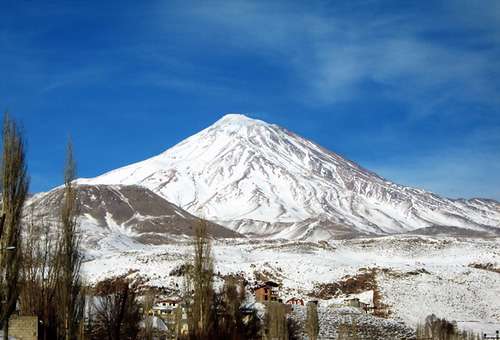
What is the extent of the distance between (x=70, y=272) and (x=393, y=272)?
2848 inches

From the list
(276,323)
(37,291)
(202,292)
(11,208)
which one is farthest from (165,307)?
(11,208)

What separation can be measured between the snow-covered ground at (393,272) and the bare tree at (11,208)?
51.2 meters

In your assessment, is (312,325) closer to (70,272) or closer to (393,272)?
(70,272)

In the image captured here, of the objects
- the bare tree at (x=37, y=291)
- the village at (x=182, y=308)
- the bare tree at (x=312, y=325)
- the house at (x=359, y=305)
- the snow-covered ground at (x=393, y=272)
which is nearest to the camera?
the bare tree at (x=37, y=291)

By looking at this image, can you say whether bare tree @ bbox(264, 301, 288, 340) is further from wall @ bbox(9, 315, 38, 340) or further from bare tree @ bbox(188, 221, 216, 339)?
wall @ bbox(9, 315, 38, 340)

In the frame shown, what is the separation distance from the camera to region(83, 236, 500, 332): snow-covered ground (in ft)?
291

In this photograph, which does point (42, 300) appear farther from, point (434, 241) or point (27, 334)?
point (434, 241)

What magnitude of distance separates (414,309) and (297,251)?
51695 mm

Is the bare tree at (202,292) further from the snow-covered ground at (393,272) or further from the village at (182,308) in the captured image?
the snow-covered ground at (393,272)

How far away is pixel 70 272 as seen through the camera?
34594 millimetres

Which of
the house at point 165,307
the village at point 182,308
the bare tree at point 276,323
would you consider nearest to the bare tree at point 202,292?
the village at point 182,308

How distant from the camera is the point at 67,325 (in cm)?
3397

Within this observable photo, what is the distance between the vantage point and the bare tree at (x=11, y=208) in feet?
92.3

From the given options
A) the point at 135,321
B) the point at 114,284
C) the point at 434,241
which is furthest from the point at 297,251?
the point at 135,321
